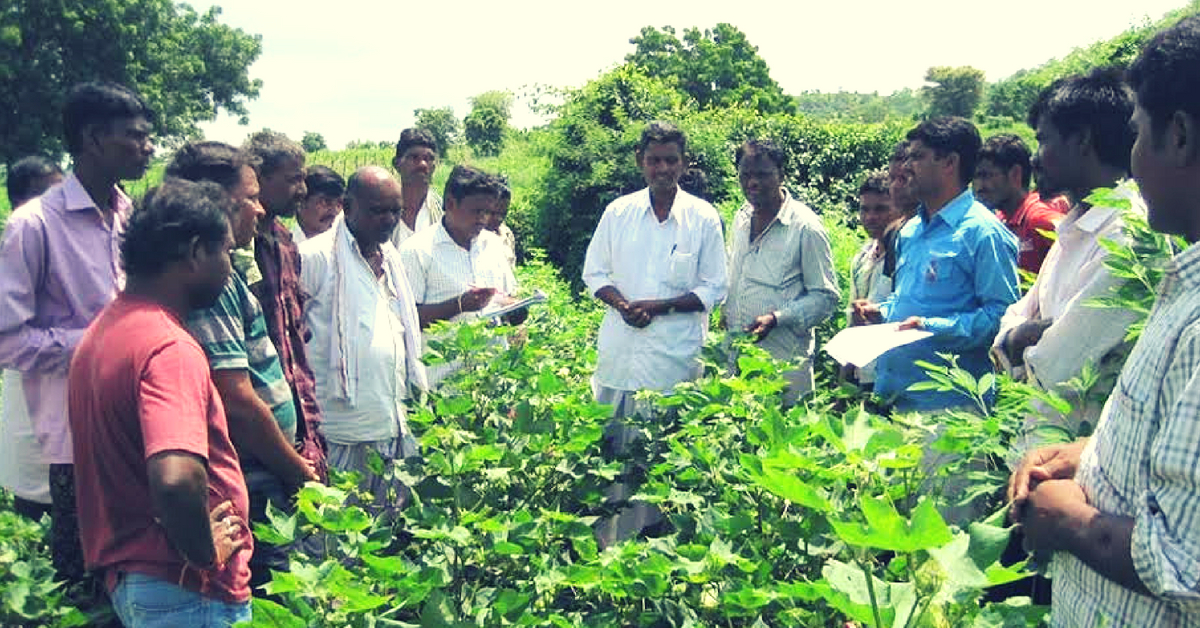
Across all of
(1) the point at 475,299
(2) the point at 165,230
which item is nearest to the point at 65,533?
(2) the point at 165,230

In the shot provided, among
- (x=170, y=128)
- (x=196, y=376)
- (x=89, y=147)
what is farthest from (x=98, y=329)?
(x=170, y=128)

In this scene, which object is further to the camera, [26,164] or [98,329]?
[26,164]

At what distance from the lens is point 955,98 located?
91688 millimetres

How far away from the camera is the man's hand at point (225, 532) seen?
2469 mm

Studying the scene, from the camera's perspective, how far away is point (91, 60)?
104 ft

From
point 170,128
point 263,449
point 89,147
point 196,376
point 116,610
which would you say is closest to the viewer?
point 196,376

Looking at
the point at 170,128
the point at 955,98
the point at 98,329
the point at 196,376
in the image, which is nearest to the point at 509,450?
the point at 196,376

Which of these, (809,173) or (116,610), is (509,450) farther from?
(809,173)

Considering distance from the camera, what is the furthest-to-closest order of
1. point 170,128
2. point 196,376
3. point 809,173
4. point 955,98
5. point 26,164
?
point 955,98
point 170,128
point 809,173
point 26,164
point 196,376

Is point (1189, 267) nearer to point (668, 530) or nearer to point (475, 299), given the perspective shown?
point (668, 530)

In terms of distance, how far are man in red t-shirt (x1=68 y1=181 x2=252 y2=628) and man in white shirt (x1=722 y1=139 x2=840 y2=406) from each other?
3100mm

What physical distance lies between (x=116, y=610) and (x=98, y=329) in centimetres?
73

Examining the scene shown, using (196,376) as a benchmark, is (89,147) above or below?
above

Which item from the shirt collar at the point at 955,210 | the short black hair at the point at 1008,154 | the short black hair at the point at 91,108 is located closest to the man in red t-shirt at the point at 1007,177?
the short black hair at the point at 1008,154
